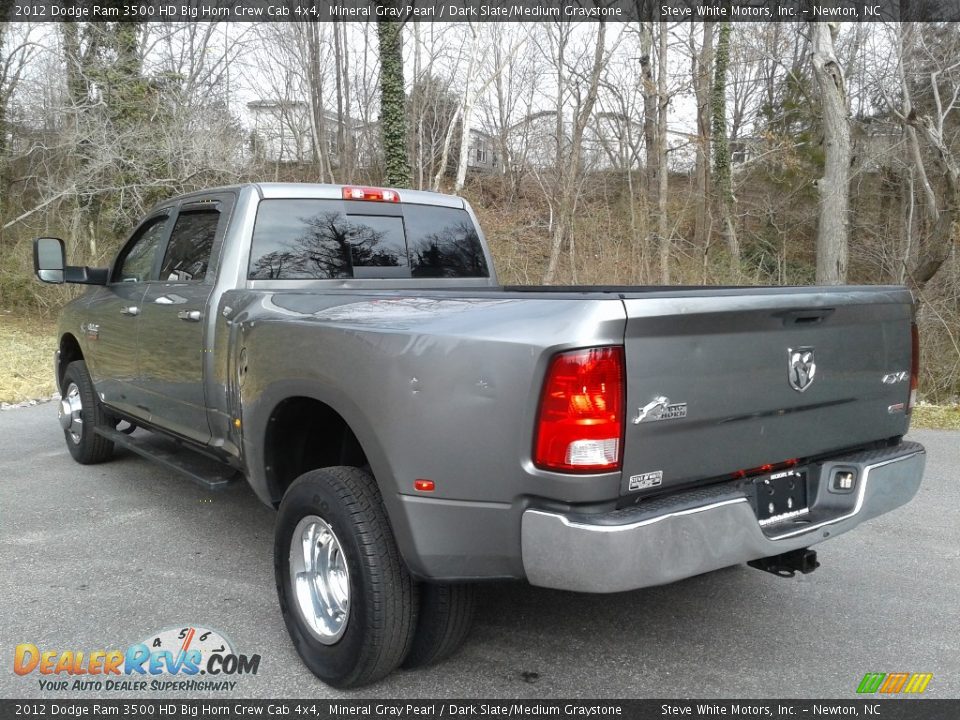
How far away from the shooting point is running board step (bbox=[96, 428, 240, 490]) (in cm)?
398

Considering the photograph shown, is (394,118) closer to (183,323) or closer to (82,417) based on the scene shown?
(82,417)

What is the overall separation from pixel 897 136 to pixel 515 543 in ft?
70.7

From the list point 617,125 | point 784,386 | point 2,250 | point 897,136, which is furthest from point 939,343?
point 2,250

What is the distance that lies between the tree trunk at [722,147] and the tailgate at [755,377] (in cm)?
1689

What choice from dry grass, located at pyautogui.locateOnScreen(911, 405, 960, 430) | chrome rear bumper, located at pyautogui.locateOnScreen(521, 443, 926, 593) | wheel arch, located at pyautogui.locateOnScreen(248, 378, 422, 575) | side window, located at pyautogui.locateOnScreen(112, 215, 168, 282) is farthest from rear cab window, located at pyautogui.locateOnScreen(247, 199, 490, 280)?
dry grass, located at pyautogui.locateOnScreen(911, 405, 960, 430)

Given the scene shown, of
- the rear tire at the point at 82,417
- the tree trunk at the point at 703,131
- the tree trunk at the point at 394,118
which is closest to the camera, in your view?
the rear tire at the point at 82,417

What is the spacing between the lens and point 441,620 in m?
2.80

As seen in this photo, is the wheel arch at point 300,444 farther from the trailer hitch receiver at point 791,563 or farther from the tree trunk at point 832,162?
the tree trunk at point 832,162

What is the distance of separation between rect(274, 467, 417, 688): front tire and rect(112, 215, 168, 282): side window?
2513 mm

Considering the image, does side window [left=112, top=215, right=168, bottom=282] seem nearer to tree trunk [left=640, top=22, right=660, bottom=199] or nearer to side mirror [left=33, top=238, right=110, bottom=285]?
side mirror [left=33, top=238, right=110, bottom=285]

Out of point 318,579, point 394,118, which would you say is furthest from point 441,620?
point 394,118

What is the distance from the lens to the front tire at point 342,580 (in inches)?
106

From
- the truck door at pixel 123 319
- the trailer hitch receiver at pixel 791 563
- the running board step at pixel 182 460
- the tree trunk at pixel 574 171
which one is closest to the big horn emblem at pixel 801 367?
the trailer hitch receiver at pixel 791 563

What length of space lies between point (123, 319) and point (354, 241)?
1734 millimetres
